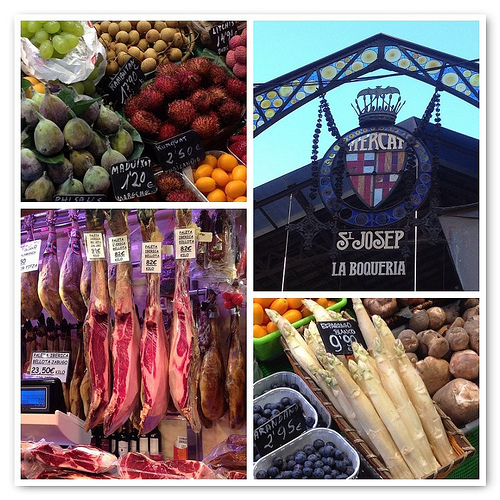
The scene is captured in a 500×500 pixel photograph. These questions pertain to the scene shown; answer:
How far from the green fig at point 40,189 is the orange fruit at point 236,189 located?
0.63 m

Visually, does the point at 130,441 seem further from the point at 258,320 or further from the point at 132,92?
the point at 132,92

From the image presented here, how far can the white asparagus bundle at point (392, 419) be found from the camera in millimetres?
2467

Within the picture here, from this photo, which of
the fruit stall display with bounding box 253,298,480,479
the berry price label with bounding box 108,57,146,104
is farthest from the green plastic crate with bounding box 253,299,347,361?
the berry price label with bounding box 108,57,146,104

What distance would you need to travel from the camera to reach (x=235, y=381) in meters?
2.64

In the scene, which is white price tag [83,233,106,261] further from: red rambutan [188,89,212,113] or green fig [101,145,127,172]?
red rambutan [188,89,212,113]

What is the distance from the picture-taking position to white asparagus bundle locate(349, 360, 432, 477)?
247cm

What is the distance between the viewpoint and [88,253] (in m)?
2.62

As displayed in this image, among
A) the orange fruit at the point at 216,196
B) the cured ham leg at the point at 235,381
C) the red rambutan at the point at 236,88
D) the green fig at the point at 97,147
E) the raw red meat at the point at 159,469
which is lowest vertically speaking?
the raw red meat at the point at 159,469

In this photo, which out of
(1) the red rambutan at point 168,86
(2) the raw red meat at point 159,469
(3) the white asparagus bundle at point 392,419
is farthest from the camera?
(1) the red rambutan at point 168,86

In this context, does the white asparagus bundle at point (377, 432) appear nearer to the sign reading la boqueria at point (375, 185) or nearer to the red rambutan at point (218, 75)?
the sign reading la boqueria at point (375, 185)

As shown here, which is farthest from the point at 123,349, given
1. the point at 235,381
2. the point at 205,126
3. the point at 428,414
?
the point at 428,414

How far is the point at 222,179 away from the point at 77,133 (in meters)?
0.54

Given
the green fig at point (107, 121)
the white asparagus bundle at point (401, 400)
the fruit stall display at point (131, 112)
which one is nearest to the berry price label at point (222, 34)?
the fruit stall display at point (131, 112)

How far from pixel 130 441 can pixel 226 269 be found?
76 centimetres
